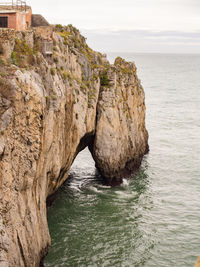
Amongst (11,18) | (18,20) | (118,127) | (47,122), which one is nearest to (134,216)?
(118,127)

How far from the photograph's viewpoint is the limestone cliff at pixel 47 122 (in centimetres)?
2345

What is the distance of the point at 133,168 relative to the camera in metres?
49.4

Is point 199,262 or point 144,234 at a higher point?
point 199,262

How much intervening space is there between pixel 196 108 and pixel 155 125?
2392 cm

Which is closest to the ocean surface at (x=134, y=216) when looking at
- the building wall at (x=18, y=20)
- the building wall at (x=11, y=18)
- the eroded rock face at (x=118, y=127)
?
the eroded rock face at (x=118, y=127)

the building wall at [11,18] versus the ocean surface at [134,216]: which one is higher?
the building wall at [11,18]

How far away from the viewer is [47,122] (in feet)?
92.9

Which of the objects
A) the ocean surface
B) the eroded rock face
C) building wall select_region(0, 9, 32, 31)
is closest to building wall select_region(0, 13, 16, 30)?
building wall select_region(0, 9, 32, 31)

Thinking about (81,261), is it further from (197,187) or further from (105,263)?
(197,187)

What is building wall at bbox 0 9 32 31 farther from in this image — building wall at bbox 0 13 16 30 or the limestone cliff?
the limestone cliff

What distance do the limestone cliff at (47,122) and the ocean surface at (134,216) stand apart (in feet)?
10.1

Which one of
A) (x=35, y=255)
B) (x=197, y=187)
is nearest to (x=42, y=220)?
(x=35, y=255)

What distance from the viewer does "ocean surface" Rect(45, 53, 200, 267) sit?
3061 cm

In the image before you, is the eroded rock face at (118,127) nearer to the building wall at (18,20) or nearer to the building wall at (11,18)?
the building wall at (18,20)
